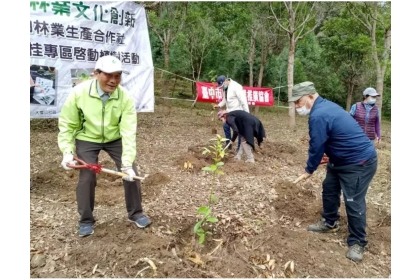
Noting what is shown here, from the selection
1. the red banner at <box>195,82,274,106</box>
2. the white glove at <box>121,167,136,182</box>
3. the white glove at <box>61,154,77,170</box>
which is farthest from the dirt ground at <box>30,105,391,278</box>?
the red banner at <box>195,82,274,106</box>

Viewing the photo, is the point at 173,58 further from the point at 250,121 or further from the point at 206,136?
the point at 250,121

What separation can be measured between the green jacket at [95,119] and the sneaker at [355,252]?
1.98m

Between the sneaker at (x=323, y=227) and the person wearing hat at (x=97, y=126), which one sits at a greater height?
the person wearing hat at (x=97, y=126)

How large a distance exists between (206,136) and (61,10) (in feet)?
12.9

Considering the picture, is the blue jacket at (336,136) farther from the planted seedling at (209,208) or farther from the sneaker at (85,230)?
the sneaker at (85,230)

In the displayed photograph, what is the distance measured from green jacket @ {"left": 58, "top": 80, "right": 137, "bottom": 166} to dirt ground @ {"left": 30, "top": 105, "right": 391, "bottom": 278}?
76cm

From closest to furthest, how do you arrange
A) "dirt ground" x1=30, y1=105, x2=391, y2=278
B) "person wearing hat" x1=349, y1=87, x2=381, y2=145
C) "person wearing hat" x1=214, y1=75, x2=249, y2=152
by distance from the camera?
1. "dirt ground" x1=30, y1=105, x2=391, y2=278
2. "person wearing hat" x1=349, y1=87, x2=381, y2=145
3. "person wearing hat" x1=214, y1=75, x2=249, y2=152

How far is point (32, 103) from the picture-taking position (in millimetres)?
5578

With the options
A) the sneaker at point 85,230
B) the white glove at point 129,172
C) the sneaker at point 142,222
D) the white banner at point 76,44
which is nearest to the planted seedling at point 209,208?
the sneaker at point 142,222

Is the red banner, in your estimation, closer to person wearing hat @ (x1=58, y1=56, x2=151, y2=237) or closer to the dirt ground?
the dirt ground

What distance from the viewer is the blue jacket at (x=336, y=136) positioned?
8.63 ft

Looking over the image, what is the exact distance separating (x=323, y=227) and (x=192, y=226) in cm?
126

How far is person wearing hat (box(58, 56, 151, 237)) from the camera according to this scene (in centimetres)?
260

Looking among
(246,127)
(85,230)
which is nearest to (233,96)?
(246,127)
